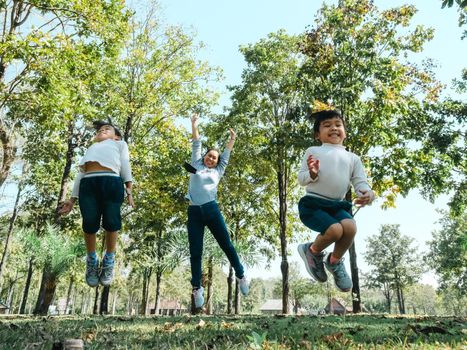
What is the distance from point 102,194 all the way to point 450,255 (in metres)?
45.9

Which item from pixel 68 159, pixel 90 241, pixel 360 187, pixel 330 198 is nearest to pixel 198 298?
pixel 90 241

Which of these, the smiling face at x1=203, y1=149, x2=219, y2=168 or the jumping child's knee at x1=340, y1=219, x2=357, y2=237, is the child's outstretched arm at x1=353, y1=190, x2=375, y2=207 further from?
the smiling face at x1=203, y1=149, x2=219, y2=168

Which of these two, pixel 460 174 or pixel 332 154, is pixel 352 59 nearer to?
pixel 460 174

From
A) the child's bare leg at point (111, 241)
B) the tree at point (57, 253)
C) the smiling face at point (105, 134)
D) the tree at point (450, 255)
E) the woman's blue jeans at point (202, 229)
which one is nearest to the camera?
the child's bare leg at point (111, 241)

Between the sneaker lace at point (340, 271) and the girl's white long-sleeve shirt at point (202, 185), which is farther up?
the girl's white long-sleeve shirt at point (202, 185)

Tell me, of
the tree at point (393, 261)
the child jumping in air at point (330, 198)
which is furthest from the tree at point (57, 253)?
the tree at point (393, 261)

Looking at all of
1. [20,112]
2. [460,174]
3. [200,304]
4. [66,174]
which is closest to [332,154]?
[200,304]

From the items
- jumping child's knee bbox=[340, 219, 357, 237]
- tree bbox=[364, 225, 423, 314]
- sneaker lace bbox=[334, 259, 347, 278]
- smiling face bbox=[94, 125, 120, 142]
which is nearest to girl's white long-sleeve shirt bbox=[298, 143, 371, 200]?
jumping child's knee bbox=[340, 219, 357, 237]

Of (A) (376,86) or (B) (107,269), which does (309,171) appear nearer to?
(B) (107,269)

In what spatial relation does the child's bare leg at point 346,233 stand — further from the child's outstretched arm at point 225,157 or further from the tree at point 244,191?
the tree at point 244,191

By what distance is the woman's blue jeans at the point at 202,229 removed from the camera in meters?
6.01

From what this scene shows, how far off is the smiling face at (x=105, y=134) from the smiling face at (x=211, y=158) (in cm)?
145

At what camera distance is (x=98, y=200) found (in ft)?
16.8

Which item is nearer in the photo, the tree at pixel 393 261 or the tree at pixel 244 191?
the tree at pixel 244 191
